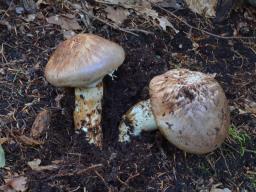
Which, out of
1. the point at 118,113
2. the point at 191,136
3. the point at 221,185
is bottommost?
the point at 221,185

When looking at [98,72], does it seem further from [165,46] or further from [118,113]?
[165,46]

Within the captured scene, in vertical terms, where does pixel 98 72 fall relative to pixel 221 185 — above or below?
above

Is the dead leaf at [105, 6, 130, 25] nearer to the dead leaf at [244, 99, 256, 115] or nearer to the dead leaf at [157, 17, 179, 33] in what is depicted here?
the dead leaf at [157, 17, 179, 33]

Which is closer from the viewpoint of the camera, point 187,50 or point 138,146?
point 138,146

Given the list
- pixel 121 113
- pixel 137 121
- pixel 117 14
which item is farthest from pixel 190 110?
pixel 117 14

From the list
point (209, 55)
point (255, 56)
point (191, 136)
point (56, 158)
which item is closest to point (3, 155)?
point (56, 158)

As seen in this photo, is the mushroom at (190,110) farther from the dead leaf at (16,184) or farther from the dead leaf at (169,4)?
the dead leaf at (169,4)

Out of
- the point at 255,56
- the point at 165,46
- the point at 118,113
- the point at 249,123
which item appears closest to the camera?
the point at 118,113
